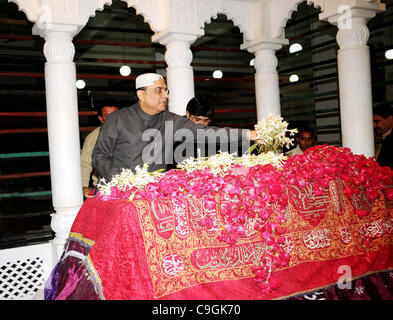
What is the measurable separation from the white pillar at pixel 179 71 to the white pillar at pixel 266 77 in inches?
60.0

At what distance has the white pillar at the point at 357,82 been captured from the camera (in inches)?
213

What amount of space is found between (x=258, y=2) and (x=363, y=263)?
5162 millimetres

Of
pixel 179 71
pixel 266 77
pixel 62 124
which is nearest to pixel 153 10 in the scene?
pixel 179 71

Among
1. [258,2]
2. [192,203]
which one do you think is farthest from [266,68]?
[192,203]

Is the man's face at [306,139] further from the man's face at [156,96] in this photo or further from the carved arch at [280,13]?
the man's face at [156,96]

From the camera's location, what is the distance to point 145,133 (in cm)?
362

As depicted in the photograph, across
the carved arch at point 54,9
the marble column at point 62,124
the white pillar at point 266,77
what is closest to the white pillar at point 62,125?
the marble column at point 62,124

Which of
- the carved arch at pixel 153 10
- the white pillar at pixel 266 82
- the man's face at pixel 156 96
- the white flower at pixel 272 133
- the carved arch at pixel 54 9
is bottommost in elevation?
the white flower at pixel 272 133

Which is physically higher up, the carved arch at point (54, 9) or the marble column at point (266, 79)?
the carved arch at point (54, 9)

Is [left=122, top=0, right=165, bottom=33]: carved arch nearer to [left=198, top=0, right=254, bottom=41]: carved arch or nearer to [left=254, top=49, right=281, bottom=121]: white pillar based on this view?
[left=198, top=0, right=254, bottom=41]: carved arch

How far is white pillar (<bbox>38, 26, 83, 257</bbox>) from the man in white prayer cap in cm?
165

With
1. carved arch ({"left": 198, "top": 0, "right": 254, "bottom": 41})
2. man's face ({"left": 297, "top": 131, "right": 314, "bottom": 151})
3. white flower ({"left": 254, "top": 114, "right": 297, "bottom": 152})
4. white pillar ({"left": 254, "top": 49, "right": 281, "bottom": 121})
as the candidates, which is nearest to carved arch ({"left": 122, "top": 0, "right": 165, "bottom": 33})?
carved arch ({"left": 198, "top": 0, "right": 254, "bottom": 41})

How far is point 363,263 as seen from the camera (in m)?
2.82
